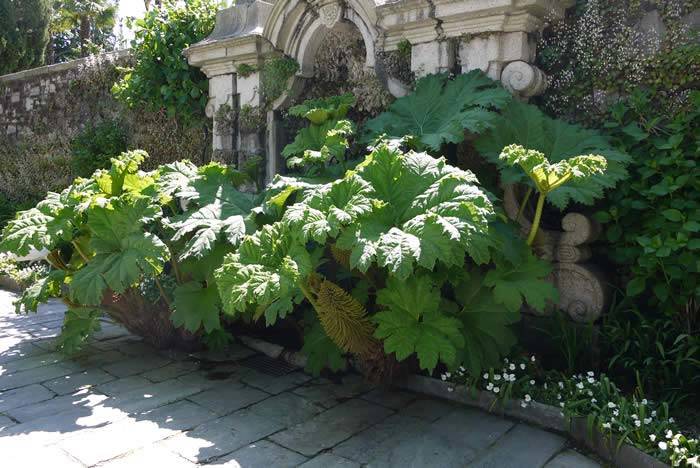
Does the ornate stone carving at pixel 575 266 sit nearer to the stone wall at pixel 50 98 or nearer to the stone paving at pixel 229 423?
the stone paving at pixel 229 423

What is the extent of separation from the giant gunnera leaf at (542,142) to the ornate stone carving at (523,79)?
0.22m

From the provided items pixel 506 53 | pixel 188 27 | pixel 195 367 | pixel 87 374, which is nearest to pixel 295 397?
A: pixel 195 367

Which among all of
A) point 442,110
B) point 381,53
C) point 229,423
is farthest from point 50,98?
point 229,423

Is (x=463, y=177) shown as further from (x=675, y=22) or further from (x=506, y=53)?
(x=675, y=22)

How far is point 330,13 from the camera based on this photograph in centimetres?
502

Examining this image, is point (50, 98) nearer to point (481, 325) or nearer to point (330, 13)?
point (330, 13)

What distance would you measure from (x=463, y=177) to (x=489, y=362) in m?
1.04

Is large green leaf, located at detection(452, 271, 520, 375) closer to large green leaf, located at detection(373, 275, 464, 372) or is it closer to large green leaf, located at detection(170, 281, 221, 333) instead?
large green leaf, located at detection(373, 275, 464, 372)

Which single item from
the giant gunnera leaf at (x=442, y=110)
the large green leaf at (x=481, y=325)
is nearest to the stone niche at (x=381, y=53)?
the giant gunnera leaf at (x=442, y=110)

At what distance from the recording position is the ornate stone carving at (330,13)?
4.98 m

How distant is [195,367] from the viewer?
4207mm

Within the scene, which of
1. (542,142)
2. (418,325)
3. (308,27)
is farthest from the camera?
(308,27)

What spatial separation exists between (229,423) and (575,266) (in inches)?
88.9

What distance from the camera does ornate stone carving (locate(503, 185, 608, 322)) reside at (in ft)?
12.3
